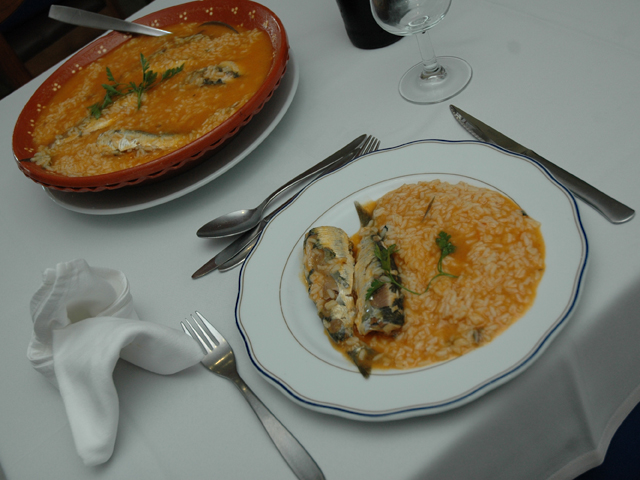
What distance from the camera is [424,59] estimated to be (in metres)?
1.55

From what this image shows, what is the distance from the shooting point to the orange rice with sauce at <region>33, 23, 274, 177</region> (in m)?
1.62

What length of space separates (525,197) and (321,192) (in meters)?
0.48

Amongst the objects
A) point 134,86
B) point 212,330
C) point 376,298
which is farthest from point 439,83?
point 134,86

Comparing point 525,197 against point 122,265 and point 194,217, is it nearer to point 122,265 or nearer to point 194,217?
point 194,217

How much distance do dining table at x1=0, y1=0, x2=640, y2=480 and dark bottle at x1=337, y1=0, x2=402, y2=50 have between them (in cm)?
4

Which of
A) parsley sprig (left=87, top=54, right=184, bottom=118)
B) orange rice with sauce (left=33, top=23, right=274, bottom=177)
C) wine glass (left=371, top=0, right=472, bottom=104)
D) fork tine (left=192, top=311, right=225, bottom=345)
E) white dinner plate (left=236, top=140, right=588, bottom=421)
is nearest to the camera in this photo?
white dinner plate (left=236, top=140, right=588, bottom=421)

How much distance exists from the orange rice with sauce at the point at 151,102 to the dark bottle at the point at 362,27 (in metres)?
0.31

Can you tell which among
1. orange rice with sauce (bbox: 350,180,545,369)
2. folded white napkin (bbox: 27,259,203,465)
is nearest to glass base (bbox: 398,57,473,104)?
orange rice with sauce (bbox: 350,180,545,369)

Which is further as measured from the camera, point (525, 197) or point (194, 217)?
point (194, 217)

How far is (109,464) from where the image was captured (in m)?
1.02

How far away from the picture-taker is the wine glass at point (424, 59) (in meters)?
1.41

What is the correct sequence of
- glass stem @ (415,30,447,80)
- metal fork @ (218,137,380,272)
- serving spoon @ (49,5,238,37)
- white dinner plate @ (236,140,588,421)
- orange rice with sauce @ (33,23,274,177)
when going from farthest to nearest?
serving spoon @ (49,5,238,37) < orange rice with sauce @ (33,23,274,177) < glass stem @ (415,30,447,80) < metal fork @ (218,137,380,272) < white dinner plate @ (236,140,588,421)

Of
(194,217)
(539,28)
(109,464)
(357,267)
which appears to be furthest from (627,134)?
(109,464)

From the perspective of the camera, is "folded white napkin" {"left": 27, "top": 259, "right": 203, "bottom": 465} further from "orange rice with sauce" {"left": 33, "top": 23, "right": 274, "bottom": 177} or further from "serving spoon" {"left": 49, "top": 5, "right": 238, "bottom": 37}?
"serving spoon" {"left": 49, "top": 5, "right": 238, "bottom": 37}
